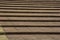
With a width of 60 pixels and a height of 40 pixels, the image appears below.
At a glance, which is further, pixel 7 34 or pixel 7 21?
pixel 7 21

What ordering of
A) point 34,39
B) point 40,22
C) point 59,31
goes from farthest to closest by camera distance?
point 40,22, point 59,31, point 34,39

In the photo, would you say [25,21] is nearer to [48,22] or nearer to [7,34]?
[48,22]

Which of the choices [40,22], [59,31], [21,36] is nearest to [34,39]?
[21,36]

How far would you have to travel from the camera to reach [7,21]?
1091mm

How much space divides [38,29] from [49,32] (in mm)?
77

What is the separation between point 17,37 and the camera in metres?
0.82

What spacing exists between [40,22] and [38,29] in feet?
0.48

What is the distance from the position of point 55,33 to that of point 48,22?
205mm

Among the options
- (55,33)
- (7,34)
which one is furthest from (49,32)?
(7,34)

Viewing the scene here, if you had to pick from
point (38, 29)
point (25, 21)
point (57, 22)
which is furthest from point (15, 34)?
point (57, 22)

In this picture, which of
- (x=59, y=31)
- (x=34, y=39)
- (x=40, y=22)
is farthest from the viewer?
(x=40, y=22)

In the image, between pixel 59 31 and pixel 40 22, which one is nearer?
pixel 59 31

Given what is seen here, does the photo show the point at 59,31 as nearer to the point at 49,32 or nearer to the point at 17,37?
the point at 49,32

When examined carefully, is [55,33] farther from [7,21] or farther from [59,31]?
[7,21]
